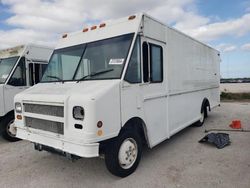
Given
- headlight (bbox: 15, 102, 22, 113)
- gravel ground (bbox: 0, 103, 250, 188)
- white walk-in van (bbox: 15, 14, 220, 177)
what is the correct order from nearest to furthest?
white walk-in van (bbox: 15, 14, 220, 177) < gravel ground (bbox: 0, 103, 250, 188) < headlight (bbox: 15, 102, 22, 113)

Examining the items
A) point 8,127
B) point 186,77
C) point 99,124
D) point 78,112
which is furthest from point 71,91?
point 8,127

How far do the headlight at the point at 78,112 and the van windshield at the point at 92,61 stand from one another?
84 cm

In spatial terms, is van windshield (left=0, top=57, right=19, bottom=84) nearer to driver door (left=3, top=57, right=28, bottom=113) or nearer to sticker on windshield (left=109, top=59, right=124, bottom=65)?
driver door (left=3, top=57, right=28, bottom=113)

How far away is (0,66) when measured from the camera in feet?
23.6

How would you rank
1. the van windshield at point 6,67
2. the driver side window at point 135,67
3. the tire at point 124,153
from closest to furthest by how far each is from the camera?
the tire at point 124,153 → the driver side window at point 135,67 → the van windshield at point 6,67

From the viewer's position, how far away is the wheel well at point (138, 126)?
3987 millimetres

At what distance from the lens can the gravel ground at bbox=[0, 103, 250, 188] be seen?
12.2ft

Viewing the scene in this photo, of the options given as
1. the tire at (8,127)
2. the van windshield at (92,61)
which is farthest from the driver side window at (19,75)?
the van windshield at (92,61)

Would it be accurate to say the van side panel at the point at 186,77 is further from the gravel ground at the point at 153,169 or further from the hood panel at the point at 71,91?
the hood panel at the point at 71,91

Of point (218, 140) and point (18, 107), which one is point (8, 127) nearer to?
point (18, 107)

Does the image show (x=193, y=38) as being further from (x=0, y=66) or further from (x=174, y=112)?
(x=0, y=66)

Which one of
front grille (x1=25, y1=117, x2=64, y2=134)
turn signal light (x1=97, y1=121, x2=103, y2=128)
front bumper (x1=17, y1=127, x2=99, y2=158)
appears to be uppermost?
turn signal light (x1=97, y1=121, x2=103, y2=128)

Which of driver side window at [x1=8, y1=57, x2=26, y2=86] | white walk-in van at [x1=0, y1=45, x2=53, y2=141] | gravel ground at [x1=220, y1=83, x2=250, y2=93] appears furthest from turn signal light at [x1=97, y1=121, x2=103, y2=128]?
gravel ground at [x1=220, y1=83, x2=250, y2=93]

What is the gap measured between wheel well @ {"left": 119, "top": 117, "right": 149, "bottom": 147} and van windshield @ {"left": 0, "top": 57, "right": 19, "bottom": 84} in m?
4.54
